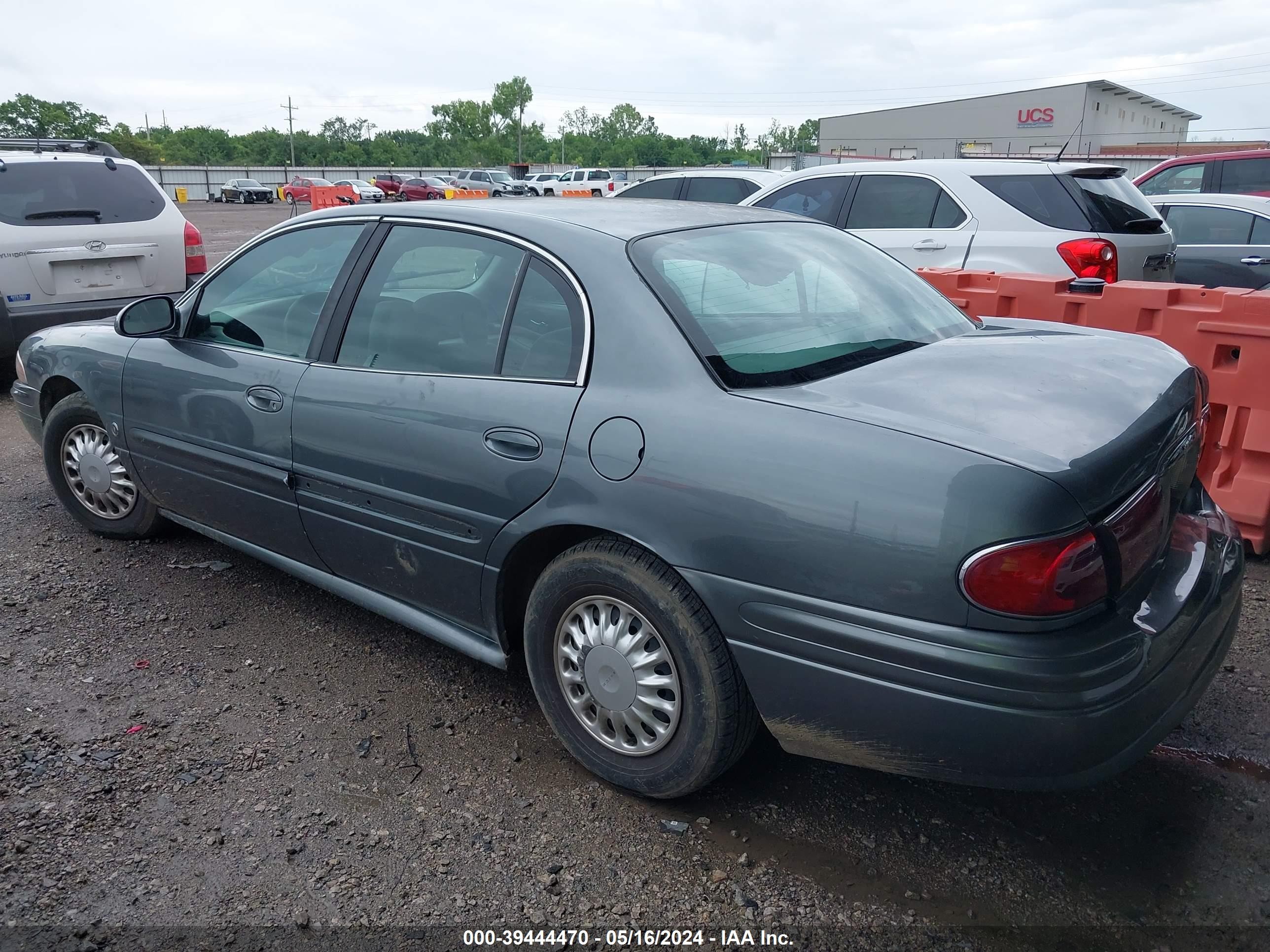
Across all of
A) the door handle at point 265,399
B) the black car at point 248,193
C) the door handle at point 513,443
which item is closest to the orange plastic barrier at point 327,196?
the door handle at point 265,399

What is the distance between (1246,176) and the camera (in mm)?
10938

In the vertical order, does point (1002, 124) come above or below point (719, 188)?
above

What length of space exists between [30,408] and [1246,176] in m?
12.1

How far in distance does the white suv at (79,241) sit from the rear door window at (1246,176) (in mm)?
10910

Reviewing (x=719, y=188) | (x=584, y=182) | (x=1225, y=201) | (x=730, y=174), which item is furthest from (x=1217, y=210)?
(x=584, y=182)

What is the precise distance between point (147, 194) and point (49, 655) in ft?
17.8

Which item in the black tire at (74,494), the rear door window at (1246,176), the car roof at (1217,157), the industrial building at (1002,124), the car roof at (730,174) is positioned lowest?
the black tire at (74,494)

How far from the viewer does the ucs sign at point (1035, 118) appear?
58969 millimetres

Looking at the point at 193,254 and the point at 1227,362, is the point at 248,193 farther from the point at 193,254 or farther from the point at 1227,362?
the point at 1227,362

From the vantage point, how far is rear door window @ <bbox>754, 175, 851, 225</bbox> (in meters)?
7.56

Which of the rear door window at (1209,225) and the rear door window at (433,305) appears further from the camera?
the rear door window at (1209,225)

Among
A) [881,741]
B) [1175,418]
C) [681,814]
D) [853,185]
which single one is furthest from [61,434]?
[853,185]

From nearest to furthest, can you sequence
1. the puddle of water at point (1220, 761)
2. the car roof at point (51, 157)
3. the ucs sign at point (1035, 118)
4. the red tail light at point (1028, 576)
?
the red tail light at point (1028, 576) < the puddle of water at point (1220, 761) < the car roof at point (51, 157) < the ucs sign at point (1035, 118)

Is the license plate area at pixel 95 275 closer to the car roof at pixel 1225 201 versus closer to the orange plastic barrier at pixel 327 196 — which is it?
the car roof at pixel 1225 201
